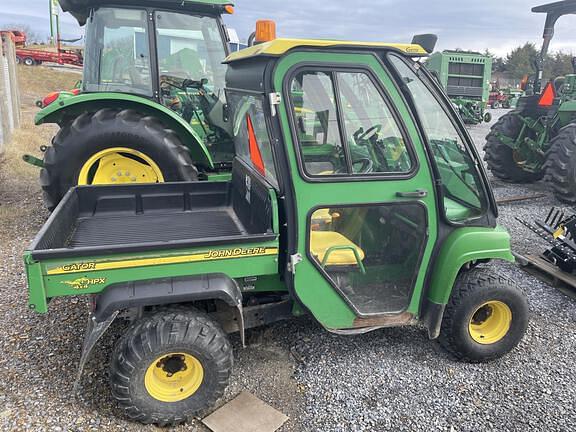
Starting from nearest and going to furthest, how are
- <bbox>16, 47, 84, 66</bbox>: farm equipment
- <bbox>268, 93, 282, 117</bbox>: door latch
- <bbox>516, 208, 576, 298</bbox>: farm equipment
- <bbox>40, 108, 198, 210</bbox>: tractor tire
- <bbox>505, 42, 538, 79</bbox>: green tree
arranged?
<bbox>268, 93, 282, 117</bbox>: door latch, <bbox>516, 208, 576, 298</bbox>: farm equipment, <bbox>40, 108, 198, 210</bbox>: tractor tire, <bbox>16, 47, 84, 66</bbox>: farm equipment, <bbox>505, 42, 538, 79</bbox>: green tree

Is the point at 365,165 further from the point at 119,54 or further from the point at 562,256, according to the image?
the point at 119,54

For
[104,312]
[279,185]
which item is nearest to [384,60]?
[279,185]

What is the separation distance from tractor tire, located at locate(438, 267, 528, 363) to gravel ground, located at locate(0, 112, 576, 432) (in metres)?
0.12

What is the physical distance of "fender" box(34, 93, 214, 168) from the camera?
4359 mm

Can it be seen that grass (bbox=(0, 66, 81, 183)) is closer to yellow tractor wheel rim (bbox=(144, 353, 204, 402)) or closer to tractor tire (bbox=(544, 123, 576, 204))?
yellow tractor wheel rim (bbox=(144, 353, 204, 402))

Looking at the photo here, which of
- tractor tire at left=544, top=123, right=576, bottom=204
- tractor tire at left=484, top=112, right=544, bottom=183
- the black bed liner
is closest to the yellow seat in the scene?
the black bed liner

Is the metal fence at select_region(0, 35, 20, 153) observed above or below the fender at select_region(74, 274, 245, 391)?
above

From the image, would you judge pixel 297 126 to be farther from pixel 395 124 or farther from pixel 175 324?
pixel 175 324

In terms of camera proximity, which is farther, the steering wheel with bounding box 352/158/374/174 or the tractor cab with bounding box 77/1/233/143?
the tractor cab with bounding box 77/1/233/143

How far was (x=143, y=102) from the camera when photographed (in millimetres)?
4426

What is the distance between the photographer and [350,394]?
8.68 ft

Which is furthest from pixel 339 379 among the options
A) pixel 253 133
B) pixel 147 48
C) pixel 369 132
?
pixel 147 48

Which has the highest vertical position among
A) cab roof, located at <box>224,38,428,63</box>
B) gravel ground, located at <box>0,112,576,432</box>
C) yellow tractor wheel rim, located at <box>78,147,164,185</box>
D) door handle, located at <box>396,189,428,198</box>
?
cab roof, located at <box>224,38,428,63</box>

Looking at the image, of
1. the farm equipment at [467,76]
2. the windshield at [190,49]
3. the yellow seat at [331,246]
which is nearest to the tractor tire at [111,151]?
the windshield at [190,49]
